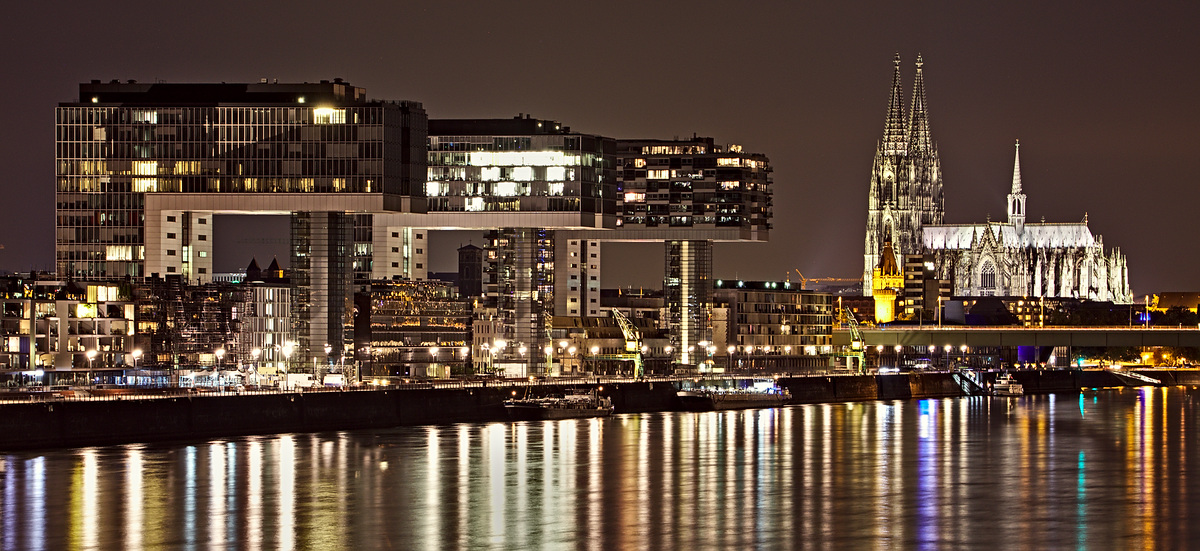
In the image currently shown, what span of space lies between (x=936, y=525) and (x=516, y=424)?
2871 inches

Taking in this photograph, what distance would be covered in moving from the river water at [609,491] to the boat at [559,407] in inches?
573

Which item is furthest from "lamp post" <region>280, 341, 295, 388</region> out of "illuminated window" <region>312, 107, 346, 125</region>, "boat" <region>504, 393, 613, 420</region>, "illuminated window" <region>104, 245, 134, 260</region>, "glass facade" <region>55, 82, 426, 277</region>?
"boat" <region>504, 393, 613, 420</region>

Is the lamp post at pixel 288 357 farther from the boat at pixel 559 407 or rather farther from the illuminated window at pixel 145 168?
the boat at pixel 559 407

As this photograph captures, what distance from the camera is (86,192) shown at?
A: 642 feet

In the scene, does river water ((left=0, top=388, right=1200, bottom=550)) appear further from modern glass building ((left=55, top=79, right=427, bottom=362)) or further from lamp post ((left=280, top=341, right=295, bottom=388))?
modern glass building ((left=55, top=79, right=427, bottom=362))

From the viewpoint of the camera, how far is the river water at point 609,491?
88.9 meters

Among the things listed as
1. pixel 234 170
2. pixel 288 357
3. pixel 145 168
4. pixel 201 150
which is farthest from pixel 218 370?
pixel 145 168

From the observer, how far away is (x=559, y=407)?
17438cm

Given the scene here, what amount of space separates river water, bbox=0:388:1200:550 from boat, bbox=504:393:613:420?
14.5 metres

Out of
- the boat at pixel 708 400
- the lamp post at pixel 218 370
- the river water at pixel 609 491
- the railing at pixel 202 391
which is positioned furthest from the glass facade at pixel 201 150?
the river water at pixel 609 491

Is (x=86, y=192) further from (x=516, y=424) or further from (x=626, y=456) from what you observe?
(x=626, y=456)

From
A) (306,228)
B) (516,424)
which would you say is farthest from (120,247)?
(516,424)

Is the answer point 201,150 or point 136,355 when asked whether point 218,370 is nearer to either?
point 136,355

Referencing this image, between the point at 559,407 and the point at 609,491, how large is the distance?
220ft
